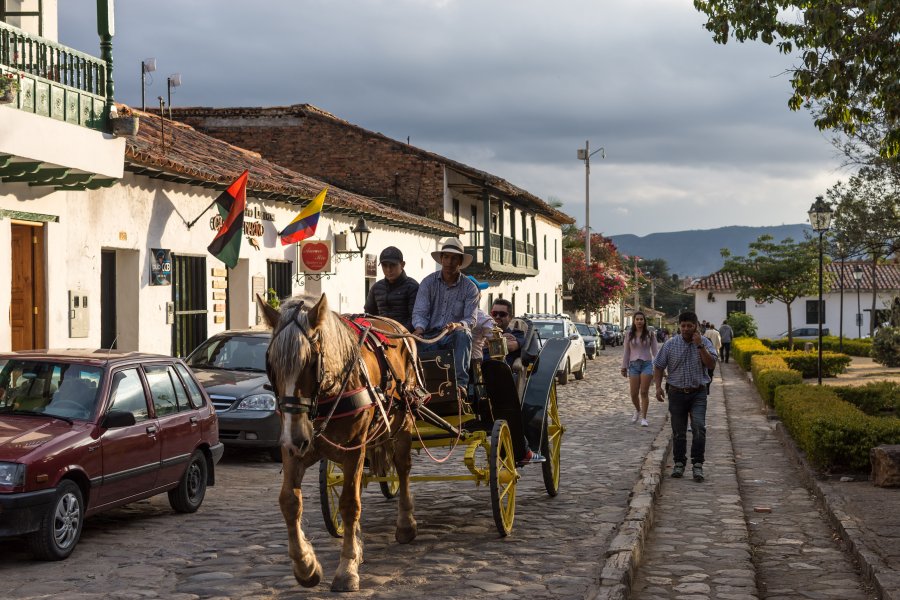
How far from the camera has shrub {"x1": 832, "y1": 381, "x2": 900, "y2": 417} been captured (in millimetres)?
16031

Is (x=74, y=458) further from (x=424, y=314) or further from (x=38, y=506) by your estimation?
(x=424, y=314)

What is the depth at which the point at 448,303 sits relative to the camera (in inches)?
313

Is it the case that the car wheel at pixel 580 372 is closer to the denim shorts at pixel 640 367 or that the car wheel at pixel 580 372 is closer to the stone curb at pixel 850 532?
the denim shorts at pixel 640 367

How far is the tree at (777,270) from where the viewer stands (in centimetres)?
5582

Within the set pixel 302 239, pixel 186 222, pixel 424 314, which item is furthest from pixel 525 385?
pixel 302 239

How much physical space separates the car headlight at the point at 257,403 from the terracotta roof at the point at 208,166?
13.2 feet

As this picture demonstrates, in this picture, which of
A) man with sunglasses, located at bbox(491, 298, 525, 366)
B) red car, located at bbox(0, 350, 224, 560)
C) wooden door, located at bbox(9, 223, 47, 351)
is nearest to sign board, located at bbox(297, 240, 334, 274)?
wooden door, located at bbox(9, 223, 47, 351)

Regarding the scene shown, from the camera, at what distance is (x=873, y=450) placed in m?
10.2

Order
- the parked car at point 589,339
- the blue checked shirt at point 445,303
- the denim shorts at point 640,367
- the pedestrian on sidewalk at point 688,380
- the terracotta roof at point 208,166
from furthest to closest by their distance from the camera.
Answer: the parked car at point 589,339 → the denim shorts at point 640,367 → the terracotta roof at point 208,166 → the pedestrian on sidewalk at point 688,380 → the blue checked shirt at point 445,303

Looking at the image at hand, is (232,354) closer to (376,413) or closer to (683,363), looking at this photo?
(683,363)

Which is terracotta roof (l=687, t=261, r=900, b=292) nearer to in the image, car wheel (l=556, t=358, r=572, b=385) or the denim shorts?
car wheel (l=556, t=358, r=572, b=385)

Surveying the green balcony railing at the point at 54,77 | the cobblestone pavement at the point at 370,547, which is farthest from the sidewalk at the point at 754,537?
the green balcony railing at the point at 54,77

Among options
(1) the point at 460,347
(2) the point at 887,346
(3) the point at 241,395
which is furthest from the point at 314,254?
(2) the point at 887,346

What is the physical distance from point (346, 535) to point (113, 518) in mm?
3326
